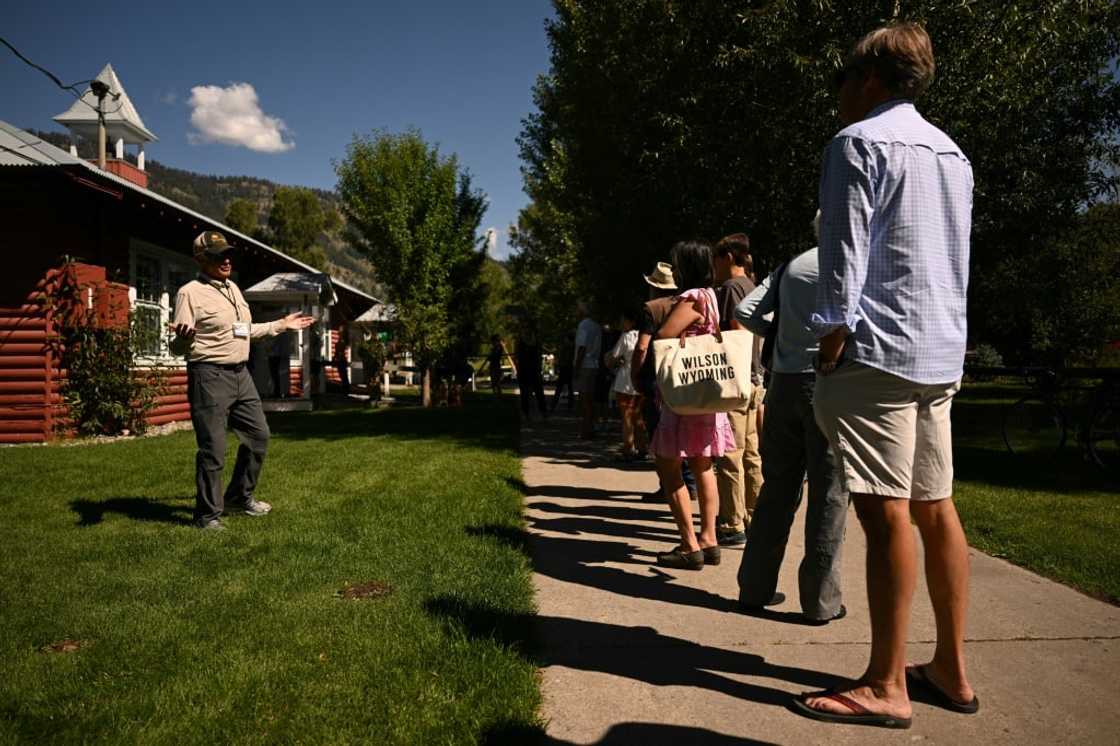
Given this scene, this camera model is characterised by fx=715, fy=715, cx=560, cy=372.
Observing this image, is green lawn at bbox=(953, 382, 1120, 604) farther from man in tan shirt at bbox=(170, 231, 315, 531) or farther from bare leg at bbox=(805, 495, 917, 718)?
man in tan shirt at bbox=(170, 231, 315, 531)

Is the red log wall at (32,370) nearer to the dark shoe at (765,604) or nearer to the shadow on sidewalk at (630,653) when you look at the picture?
the shadow on sidewalk at (630,653)

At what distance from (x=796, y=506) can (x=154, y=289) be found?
14571 mm

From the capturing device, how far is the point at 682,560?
443cm

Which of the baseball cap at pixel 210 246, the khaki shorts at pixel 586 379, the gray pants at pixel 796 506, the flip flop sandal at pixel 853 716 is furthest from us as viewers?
the khaki shorts at pixel 586 379

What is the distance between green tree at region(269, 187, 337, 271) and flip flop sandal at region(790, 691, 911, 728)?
71278 millimetres

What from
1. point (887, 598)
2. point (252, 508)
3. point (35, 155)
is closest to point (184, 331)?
point (252, 508)

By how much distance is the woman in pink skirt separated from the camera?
13.9 ft

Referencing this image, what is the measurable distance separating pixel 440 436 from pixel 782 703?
373 inches

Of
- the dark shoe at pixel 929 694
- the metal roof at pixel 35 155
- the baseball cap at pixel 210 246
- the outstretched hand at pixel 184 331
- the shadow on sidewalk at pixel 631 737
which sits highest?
the metal roof at pixel 35 155

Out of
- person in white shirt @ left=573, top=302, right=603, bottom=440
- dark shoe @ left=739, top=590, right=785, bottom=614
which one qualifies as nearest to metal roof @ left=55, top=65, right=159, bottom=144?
person in white shirt @ left=573, top=302, right=603, bottom=440

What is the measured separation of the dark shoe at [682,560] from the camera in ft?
14.4

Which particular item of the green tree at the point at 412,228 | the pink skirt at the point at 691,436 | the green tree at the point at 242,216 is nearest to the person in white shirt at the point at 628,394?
the pink skirt at the point at 691,436

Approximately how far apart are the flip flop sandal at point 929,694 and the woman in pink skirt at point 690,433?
165cm

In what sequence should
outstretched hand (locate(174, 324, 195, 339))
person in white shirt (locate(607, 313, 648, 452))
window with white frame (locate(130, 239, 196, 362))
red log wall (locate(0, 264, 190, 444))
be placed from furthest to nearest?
window with white frame (locate(130, 239, 196, 362)) → red log wall (locate(0, 264, 190, 444)) → person in white shirt (locate(607, 313, 648, 452)) → outstretched hand (locate(174, 324, 195, 339))
